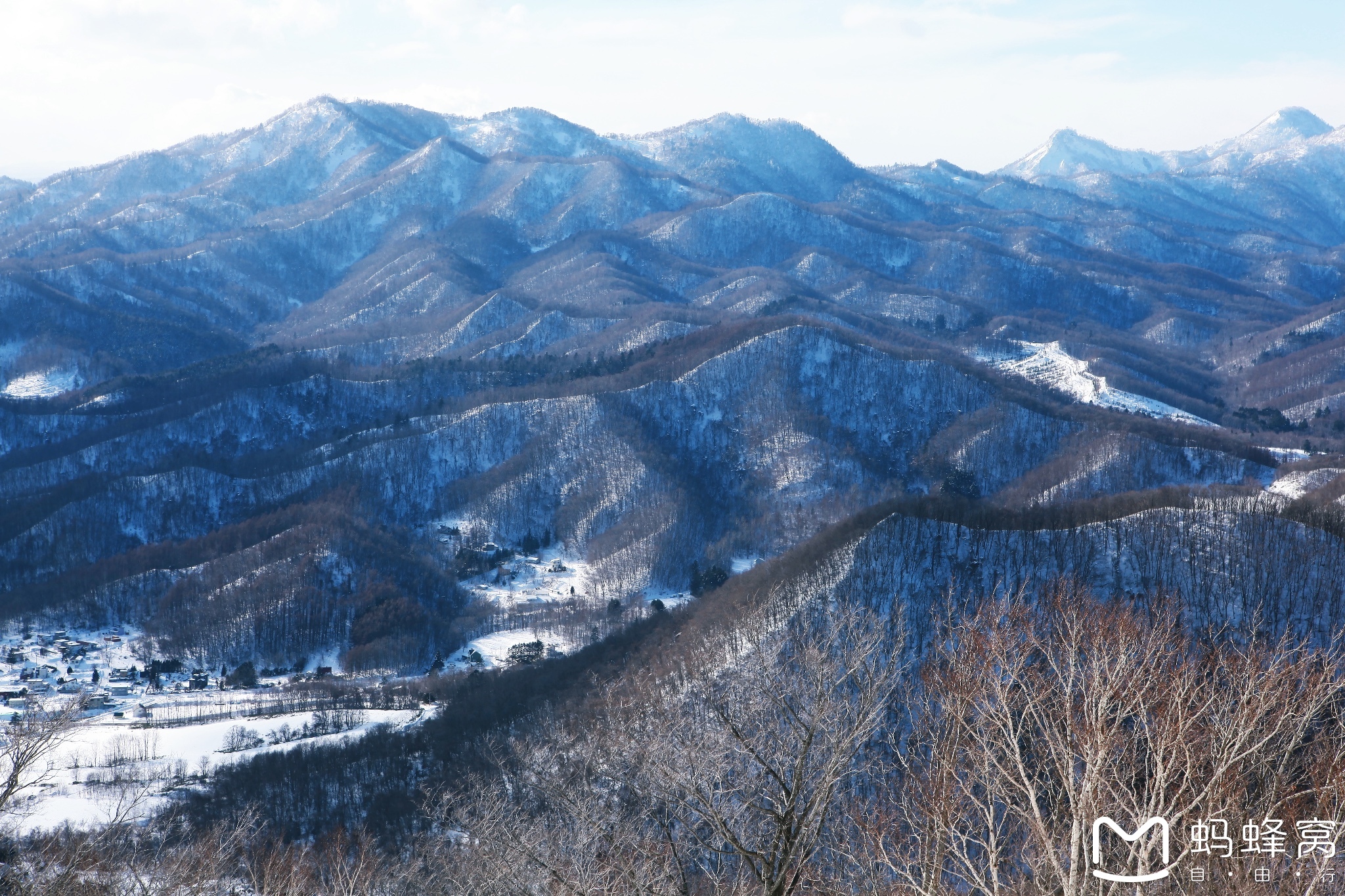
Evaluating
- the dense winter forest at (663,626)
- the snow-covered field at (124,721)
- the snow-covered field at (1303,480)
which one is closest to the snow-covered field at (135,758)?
the snow-covered field at (124,721)

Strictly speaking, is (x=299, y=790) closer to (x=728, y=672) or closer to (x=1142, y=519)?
(x=728, y=672)

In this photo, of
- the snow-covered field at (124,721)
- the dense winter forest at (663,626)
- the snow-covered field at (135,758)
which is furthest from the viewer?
the snow-covered field at (124,721)

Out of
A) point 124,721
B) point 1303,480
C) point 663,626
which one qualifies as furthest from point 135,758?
point 1303,480

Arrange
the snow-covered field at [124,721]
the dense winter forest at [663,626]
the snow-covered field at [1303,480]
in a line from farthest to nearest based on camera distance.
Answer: the snow-covered field at [1303,480] < the snow-covered field at [124,721] < the dense winter forest at [663,626]

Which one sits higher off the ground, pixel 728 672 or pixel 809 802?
pixel 809 802

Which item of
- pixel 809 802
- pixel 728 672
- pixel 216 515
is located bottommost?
pixel 216 515

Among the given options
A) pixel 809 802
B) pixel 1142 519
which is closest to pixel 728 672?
pixel 1142 519

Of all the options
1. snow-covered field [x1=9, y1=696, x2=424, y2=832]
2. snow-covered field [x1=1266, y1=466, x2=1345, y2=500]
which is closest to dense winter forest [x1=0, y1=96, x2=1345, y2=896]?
snow-covered field [x1=9, y1=696, x2=424, y2=832]

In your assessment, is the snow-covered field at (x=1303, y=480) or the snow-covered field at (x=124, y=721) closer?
the snow-covered field at (x=124, y=721)

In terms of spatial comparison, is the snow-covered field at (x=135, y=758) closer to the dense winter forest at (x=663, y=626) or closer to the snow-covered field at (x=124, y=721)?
the snow-covered field at (x=124, y=721)

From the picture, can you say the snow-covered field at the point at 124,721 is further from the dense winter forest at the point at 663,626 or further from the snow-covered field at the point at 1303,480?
the snow-covered field at the point at 1303,480

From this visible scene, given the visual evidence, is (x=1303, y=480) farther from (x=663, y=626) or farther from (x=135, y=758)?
(x=135, y=758)
